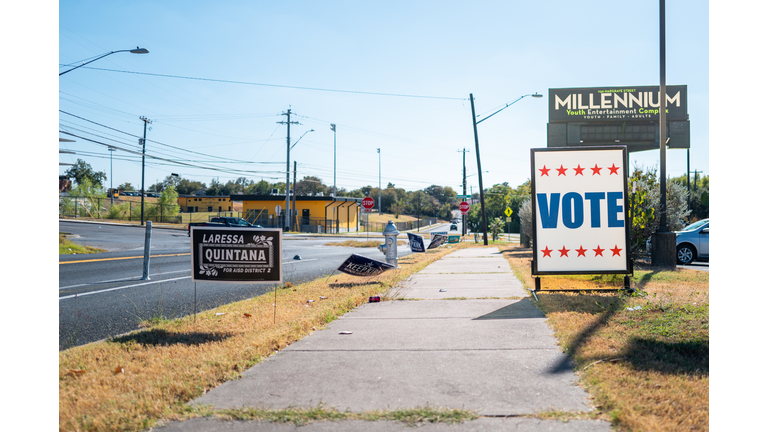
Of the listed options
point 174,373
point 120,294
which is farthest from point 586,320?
point 120,294

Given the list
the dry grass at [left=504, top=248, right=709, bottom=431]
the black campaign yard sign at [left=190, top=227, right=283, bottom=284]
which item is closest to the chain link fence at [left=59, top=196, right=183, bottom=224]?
the black campaign yard sign at [left=190, top=227, right=283, bottom=284]

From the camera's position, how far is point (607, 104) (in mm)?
28562

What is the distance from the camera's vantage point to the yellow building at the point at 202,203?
304ft

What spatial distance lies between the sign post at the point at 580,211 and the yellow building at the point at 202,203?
8928 centimetres

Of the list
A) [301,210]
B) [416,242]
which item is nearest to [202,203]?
[301,210]

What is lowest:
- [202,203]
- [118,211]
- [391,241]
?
[391,241]

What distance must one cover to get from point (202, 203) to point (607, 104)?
3198 inches

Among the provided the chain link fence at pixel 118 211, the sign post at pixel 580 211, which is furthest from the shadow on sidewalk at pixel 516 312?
the chain link fence at pixel 118 211

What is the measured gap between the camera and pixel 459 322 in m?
6.31

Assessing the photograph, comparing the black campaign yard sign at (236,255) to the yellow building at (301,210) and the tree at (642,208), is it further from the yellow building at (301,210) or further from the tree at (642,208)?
the yellow building at (301,210)

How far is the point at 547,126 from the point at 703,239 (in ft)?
48.4

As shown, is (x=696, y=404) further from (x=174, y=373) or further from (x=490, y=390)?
(x=174, y=373)

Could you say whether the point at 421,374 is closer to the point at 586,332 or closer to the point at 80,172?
the point at 586,332

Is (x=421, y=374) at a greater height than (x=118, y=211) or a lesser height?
lesser
